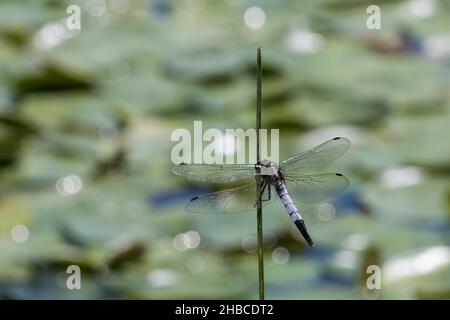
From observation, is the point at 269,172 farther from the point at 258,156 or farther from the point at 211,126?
the point at 211,126

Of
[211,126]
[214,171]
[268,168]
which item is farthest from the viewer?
[211,126]

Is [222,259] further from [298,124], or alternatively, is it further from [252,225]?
[298,124]

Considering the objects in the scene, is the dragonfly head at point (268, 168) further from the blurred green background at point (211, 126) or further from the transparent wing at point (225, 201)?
the blurred green background at point (211, 126)

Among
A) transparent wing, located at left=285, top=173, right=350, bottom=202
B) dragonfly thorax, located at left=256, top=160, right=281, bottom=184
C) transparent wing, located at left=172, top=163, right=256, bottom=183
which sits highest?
transparent wing, located at left=172, top=163, right=256, bottom=183

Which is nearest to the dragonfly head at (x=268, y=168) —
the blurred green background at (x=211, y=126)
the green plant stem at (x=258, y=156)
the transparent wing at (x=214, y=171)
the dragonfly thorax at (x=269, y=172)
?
the dragonfly thorax at (x=269, y=172)

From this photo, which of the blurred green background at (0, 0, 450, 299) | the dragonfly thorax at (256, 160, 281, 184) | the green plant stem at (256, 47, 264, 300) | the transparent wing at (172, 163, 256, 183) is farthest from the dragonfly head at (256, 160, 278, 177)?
the blurred green background at (0, 0, 450, 299)

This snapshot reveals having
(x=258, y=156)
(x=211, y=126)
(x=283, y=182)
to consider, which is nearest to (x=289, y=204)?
(x=283, y=182)

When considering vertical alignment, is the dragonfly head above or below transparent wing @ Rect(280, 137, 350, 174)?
below

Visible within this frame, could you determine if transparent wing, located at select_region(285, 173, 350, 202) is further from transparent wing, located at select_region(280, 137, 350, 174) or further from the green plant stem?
the green plant stem
